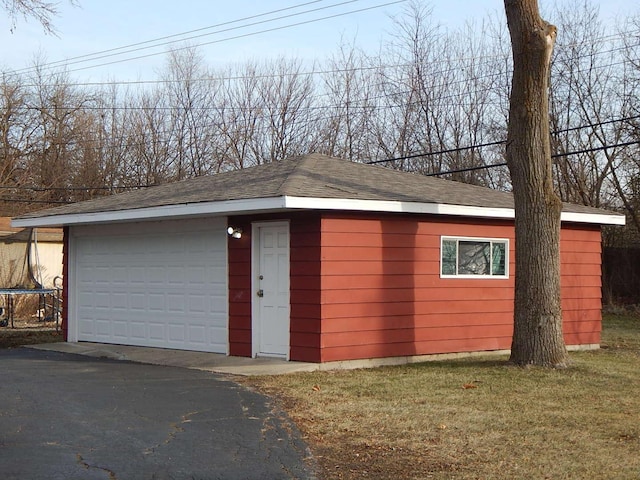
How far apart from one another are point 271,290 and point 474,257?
3718mm

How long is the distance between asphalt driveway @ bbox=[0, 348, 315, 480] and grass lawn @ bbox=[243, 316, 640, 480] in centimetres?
41

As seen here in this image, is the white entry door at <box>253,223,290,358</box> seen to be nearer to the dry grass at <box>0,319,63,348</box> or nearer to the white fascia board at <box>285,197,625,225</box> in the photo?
the white fascia board at <box>285,197,625,225</box>

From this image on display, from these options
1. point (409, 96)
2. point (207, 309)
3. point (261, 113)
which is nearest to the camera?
point (207, 309)

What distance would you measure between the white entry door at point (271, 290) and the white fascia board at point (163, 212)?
656mm

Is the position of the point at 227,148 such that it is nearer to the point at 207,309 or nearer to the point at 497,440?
the point at 207,309

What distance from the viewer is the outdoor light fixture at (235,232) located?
13.7 m

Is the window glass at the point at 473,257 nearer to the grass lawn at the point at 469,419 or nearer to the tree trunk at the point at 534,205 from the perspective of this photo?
the grass lawn at the point at 469,419

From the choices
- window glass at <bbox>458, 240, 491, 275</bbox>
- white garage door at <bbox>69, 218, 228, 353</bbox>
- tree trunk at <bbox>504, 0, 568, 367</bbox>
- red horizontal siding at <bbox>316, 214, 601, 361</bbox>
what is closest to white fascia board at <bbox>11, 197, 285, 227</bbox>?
white garage door at <bbox>69, 218, 228, 353</bbox>

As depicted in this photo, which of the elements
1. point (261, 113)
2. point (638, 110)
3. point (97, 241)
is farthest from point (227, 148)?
point (97, 241)

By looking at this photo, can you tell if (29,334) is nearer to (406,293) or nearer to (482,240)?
(406,293)

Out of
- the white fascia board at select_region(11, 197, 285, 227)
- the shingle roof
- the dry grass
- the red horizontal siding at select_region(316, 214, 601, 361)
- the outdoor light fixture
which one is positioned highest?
the shingle roof

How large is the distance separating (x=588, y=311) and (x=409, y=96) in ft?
57.8

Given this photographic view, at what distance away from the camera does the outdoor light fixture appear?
13665mm

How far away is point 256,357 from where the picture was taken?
44.7ft
